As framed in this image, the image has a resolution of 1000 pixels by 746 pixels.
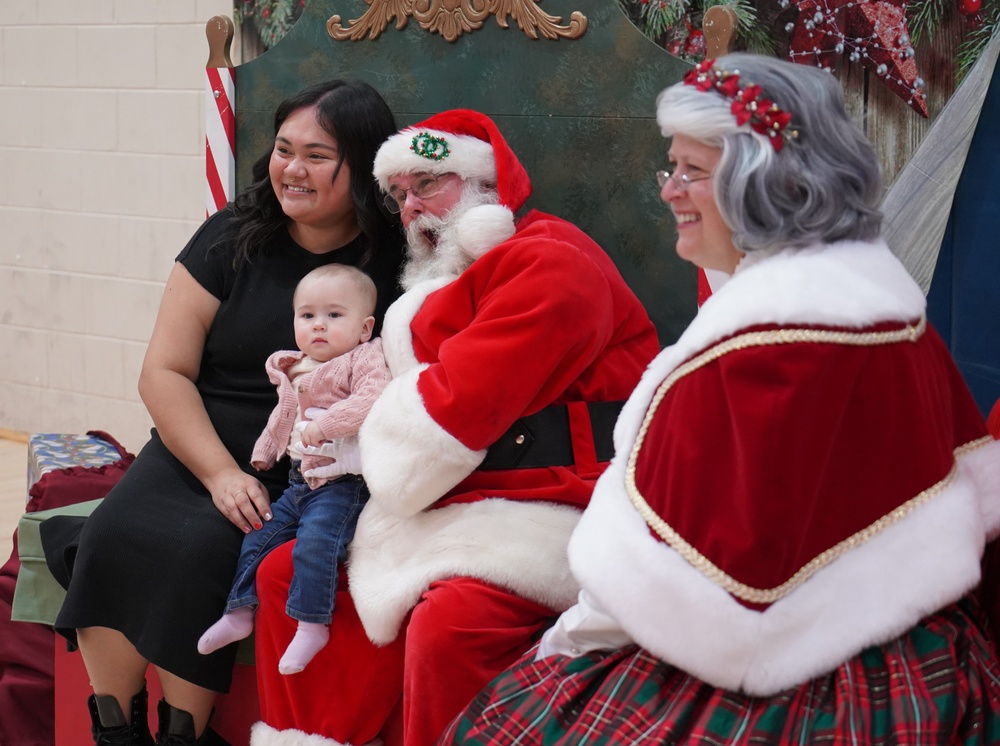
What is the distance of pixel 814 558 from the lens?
1655mm

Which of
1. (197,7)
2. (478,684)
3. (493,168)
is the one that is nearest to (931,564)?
(478,684)

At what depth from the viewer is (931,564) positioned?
65.6 inches

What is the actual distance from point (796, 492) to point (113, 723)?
5.58ft

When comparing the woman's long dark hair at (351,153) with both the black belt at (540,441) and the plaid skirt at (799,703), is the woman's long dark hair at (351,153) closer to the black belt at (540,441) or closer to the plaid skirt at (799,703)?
the black belt at (540,441)

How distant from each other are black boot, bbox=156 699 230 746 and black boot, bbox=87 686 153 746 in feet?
0.20

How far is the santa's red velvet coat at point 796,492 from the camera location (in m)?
1.62

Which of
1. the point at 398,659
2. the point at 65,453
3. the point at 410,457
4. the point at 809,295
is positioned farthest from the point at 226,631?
the point at 809,295

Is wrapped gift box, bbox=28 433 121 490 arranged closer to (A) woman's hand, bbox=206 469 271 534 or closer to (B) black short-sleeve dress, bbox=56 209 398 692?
(B) black short-sleeve dress, bbox=56 209 398 692

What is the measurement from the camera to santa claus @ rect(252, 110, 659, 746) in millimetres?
2166

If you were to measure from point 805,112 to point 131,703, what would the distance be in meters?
1.89

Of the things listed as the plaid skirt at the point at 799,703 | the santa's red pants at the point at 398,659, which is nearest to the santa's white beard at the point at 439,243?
the santa's red pants at the point at 398,659

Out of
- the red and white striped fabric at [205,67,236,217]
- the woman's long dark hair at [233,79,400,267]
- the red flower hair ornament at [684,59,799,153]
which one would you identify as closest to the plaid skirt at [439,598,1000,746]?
the red flower hair ornament at [684,59,799,153]

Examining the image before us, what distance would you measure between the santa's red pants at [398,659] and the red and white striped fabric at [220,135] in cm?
131

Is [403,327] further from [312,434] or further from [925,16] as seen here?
[925,16]
